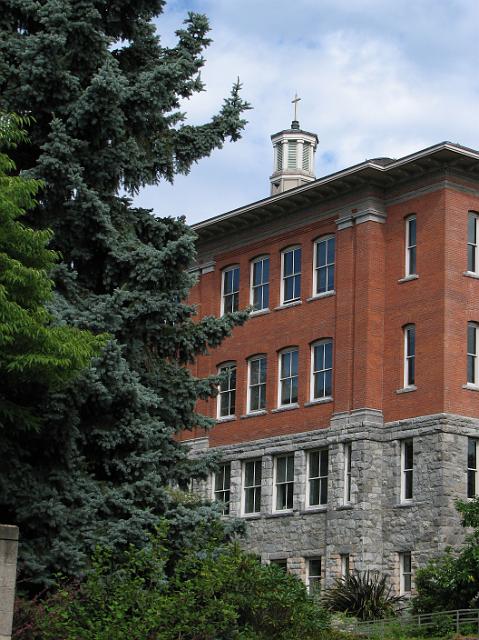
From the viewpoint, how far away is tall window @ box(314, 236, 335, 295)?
47219 mm

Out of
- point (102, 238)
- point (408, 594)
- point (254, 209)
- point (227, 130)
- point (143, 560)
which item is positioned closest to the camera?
point (143, 560)

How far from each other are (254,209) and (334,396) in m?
8.19

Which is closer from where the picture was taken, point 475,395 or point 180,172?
point 180,172

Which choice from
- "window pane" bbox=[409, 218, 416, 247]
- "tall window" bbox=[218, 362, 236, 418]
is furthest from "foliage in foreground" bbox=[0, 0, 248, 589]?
"tall window" bbox=[218, 362, 236, 418]

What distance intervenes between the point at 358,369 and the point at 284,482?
5.42 m

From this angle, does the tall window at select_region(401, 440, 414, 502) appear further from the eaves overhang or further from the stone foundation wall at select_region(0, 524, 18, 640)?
the stone foundation wall at select_region(0, 524, 18, 640)

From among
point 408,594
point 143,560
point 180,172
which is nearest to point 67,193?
point 180,172

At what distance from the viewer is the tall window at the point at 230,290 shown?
5134 centimetres

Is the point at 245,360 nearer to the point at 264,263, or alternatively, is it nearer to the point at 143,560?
the point at 264,263

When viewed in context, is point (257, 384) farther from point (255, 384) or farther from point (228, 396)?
point (228, 396)

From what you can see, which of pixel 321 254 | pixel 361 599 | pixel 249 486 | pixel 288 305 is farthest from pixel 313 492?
pixel 321 254

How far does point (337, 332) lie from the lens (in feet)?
152

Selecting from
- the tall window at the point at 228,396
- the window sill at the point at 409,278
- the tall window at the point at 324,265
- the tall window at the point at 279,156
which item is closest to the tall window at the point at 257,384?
the tall window at the point at 228,396

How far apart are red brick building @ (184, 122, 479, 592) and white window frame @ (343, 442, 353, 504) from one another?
0.14 feet
